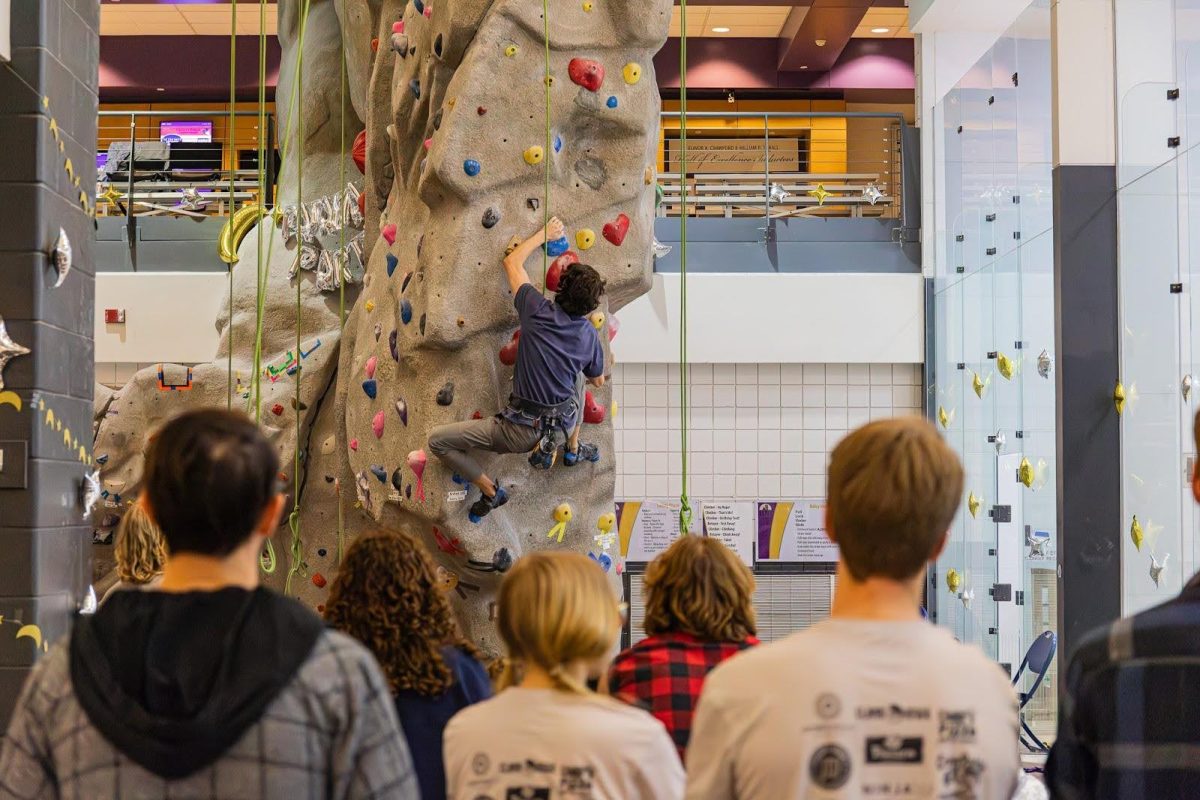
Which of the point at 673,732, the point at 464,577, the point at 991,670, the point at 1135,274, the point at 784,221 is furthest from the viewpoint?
the point at 784,221

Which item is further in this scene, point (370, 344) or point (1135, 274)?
point (1135, 274)

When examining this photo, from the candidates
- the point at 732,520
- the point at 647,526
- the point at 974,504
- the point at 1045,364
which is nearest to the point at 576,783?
the point at 1045,364

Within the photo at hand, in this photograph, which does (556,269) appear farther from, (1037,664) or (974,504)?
(974,504)

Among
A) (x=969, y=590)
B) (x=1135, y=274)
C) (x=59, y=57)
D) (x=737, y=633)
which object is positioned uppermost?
(x=59, y=57)

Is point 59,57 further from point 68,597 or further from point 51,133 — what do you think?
point 68,597

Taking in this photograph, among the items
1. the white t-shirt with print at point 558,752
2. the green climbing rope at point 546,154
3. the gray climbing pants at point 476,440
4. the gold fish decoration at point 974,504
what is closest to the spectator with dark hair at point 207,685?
the white t-shirt with print at point 558,752

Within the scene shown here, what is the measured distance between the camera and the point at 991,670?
155 cm

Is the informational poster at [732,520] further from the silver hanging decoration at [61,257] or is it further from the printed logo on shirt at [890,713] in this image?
the printed logo on shirt at [890,713]

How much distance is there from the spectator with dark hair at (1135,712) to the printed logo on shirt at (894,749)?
28 cm

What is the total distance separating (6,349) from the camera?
147 inches

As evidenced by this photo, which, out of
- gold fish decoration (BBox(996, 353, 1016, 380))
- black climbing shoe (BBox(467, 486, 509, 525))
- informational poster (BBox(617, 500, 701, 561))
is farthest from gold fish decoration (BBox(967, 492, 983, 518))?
black climbing shoe (BBox(467, 486, 509, 525))

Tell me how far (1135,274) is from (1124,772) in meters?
4.84

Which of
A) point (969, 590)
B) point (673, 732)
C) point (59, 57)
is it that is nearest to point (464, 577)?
point (59, 57)

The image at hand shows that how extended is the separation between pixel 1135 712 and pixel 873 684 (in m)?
0.38
